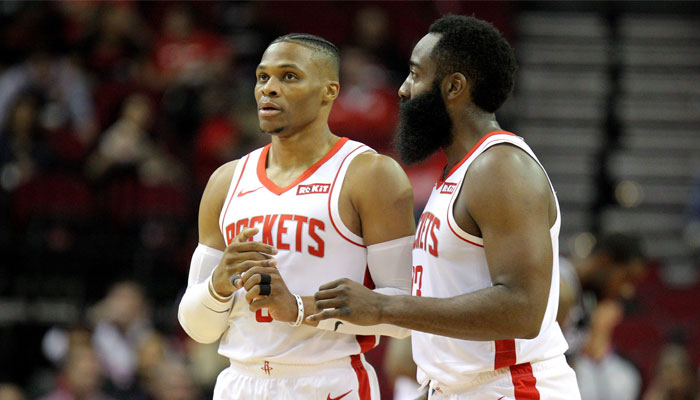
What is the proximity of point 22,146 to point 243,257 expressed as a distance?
7354 mm

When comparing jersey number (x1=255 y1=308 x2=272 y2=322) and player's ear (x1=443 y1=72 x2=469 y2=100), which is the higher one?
player's ear (x1=443 y1=72 x2=469 y2=100)

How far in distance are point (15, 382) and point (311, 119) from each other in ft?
19.6

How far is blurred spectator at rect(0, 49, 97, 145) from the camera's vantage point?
1114cm

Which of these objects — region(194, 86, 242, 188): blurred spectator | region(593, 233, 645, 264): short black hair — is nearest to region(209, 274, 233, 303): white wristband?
region(593, 233, 645, 264): short black hair

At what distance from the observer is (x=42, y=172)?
10164 millimetres

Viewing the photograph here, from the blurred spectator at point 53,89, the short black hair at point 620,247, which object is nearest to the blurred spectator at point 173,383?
the short black hair at point 620,247

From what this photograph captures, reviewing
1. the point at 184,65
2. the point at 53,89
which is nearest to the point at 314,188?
the point at 184,65

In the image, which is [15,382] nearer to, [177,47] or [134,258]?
[134,258]

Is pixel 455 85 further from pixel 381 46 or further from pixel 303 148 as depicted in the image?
pixel 381 46

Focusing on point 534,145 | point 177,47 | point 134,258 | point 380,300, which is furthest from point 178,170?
point 380,300

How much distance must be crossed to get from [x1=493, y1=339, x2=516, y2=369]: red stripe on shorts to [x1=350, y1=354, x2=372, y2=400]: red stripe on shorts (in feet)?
2.48

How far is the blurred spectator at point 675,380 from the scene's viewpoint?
7949mm

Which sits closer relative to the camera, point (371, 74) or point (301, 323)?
point (301, 323)

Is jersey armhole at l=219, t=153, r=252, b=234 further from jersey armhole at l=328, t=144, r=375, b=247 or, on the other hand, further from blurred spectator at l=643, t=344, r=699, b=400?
blurred spectator at l=643, t=344, r=699, b=400
